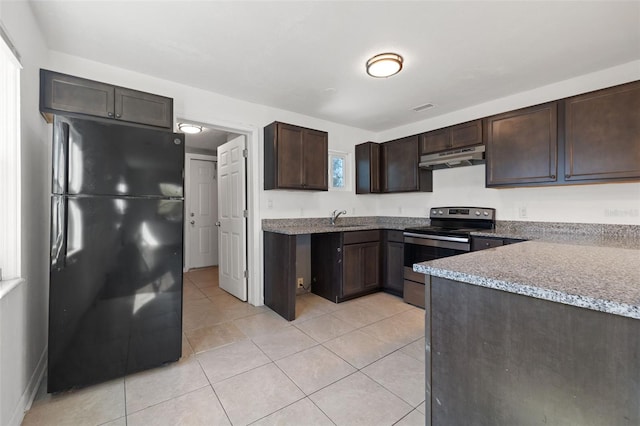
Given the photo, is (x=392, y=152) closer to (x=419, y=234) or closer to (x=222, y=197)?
(x=419, y=234)

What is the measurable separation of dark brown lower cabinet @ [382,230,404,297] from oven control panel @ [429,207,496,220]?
0.63 metres

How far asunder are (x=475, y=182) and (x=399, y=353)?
2.35 metres

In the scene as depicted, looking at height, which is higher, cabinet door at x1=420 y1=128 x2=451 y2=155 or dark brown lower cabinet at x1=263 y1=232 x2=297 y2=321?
cabinet door at x1=420 y1=128 x2=451 y2=155

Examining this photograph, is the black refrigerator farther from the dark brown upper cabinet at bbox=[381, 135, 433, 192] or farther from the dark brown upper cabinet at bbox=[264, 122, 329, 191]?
the dark brown upper cabinet at bbox=[381, 135, 433, 192]

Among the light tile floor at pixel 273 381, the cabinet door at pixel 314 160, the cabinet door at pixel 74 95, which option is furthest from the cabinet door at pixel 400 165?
the cabinet door at pixel 74 95

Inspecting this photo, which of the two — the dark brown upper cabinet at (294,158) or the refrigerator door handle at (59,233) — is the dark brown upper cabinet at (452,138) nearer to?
the dark brown upper cabinet at (294,158)

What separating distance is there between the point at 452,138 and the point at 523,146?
2.51 feet

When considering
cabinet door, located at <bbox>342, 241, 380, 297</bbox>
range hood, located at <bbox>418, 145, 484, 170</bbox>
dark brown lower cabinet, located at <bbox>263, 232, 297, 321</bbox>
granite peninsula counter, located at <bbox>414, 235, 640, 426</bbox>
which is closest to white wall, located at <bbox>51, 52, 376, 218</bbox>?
dark brown lower cabinet, located at <bbox>263, 232, 297, 321</bbox>

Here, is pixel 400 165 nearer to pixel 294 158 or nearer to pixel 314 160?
pixel 314 160

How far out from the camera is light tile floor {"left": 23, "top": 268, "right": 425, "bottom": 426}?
1.60 meters

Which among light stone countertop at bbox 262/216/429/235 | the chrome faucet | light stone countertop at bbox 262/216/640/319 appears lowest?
light stone countertop at bbox 262/216/640/319

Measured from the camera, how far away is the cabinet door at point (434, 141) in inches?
135

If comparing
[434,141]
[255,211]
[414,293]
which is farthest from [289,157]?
[414,293]

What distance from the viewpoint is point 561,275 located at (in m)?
0.95
